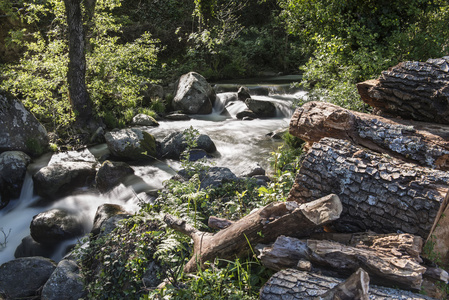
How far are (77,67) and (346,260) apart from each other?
9.32 metres

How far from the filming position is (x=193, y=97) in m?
13.4

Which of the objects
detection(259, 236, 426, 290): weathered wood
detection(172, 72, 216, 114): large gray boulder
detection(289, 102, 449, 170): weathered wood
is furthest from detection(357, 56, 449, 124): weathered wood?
detection(172, 72, 216, 114): large gray boulder

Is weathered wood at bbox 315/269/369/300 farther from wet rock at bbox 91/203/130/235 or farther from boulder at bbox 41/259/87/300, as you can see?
wet rock at bbox 91/203/130/235

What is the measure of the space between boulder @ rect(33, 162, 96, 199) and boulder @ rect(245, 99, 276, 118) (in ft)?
24.1

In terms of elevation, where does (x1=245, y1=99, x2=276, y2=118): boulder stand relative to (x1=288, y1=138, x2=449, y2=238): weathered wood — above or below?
below

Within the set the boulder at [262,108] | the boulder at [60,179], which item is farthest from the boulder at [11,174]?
the boulder at [262,108]

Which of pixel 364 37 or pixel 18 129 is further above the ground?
pixel 364 37

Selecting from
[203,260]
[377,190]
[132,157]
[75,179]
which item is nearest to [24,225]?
[75,179]

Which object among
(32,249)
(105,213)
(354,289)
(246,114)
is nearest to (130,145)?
(105,213)

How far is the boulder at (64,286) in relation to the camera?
13.8 feet

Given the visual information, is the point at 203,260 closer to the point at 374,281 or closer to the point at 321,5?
the point at 374,281

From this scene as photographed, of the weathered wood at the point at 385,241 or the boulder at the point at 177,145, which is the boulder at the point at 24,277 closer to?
the weathered wood at the point at 385,241

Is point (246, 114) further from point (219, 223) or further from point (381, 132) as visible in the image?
point (219, 223)

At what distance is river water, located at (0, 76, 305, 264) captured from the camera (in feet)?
21.7
